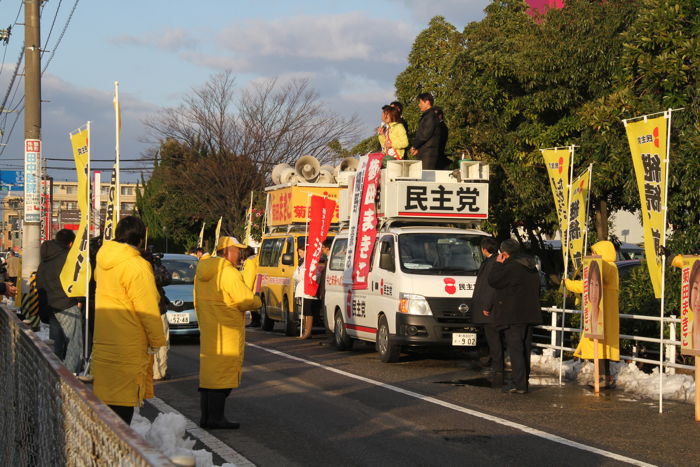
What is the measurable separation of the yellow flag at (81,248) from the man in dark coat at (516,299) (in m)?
4.98

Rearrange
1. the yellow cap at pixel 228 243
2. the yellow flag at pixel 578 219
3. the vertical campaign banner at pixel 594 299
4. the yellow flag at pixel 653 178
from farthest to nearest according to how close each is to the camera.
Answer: the yellow flag at pixel 578 219, the vertical campaign banner at pixel 594 299, the yellow flag at pixel 653 178, the yellow cap at pixel 228 243

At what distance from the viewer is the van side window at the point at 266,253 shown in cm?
2337

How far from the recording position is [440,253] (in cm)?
1561

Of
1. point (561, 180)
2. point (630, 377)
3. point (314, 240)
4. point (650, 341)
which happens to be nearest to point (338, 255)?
point (314, 240)

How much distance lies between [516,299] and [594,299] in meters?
0.95

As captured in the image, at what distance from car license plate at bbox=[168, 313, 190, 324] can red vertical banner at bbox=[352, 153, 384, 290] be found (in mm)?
3723

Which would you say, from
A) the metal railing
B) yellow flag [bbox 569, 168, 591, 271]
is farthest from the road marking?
the metal railing

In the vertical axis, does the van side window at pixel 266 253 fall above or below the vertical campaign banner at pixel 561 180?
below

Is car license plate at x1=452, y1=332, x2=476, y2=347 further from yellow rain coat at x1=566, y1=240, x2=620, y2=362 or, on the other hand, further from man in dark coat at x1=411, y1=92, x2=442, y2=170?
man in dark coat at x1=411, y1=92, x2=442, y2=170

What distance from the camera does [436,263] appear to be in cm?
1548

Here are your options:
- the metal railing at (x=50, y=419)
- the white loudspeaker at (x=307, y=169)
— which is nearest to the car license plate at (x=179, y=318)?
the white loudspeaker at (x=307, y=169)

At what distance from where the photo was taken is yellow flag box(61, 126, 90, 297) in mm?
11719

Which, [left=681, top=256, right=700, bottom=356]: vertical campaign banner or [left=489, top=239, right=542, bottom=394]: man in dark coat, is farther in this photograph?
A: [left=489, top=239, right=542, bottom=394]: man in dark coat

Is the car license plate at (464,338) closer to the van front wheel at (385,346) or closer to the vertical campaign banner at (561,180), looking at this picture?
the van front wheel at (385,346)
